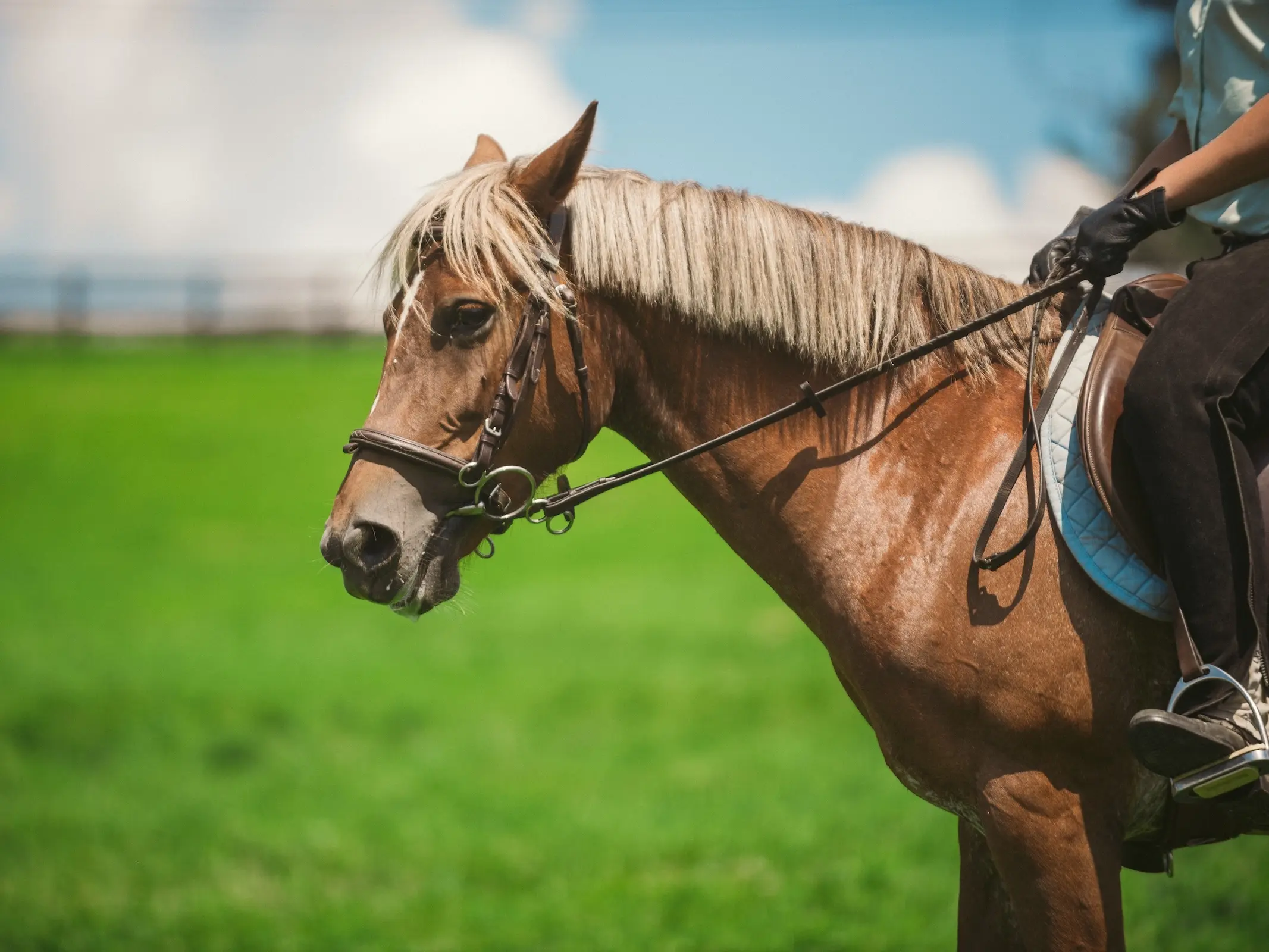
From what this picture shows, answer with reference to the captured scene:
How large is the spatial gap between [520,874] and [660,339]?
539cm

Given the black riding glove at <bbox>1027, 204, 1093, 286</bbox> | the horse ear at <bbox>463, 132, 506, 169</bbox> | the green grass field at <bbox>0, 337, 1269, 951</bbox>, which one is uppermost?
the horse ear at <bbox>463, 132, 506, 169</bbox>

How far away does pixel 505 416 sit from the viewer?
8.53 ft

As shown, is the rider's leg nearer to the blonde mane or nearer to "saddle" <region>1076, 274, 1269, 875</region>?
"saddle" <region>1076, 274, 1269, 875</region>

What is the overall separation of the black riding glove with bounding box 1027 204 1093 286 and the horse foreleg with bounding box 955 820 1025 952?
4.97ft

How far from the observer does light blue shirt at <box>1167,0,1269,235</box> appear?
2.53 metres

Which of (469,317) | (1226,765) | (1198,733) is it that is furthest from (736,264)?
(1226,765)

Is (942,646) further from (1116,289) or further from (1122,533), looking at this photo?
(1116,289)

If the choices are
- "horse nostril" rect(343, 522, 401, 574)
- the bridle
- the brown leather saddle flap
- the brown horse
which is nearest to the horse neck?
the brown horse

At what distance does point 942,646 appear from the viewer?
8.26ft

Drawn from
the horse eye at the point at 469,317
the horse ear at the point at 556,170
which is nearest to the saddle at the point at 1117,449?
the horse ear at the point at 556,170

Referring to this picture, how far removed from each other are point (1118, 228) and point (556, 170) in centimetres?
137

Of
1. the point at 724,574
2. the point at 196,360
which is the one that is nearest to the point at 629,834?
the point at 724,574

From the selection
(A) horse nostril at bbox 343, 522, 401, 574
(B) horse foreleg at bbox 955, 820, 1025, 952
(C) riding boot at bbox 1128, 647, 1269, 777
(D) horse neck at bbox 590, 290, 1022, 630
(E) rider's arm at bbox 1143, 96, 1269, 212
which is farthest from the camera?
(B) horse foreleg at bbox 955, 820, 1025, 952

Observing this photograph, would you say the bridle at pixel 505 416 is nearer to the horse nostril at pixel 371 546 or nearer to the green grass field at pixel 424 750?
the horse nostril at pixel 371 546
